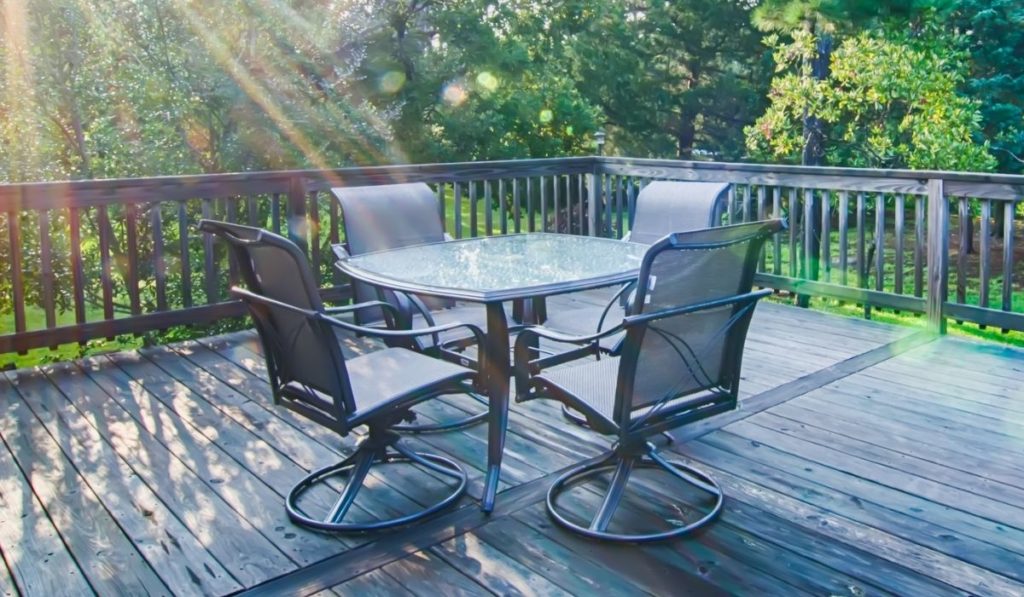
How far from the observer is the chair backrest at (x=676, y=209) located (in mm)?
4090

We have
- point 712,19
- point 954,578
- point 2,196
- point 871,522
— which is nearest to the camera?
point 954,578

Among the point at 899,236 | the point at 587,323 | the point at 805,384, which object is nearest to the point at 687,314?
the point at 587,323

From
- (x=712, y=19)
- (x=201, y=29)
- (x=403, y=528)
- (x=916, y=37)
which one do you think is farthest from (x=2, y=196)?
(x=712, y=19)

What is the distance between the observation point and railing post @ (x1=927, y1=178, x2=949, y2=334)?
4.80m

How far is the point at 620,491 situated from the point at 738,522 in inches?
14.3

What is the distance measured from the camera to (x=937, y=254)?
488 cm

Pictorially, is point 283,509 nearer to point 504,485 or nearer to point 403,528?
point 403,528

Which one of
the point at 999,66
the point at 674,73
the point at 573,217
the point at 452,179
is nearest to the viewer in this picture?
the point at 452,179

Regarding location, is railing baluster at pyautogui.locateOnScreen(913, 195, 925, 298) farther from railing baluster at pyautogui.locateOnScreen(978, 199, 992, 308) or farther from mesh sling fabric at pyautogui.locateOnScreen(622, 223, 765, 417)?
mesh sling fabric at pyautogui.locateOnScreen(622, 223, 765, 417)

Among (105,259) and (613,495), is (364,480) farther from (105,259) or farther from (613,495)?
(105,259)

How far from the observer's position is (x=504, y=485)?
117 inches

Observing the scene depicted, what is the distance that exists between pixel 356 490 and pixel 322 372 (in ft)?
1.53

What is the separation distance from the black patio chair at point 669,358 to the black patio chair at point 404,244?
2.67ft

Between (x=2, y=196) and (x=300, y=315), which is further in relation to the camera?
(x=2, y=196)
